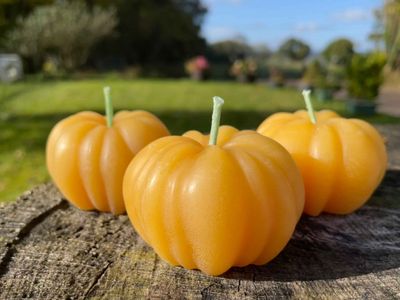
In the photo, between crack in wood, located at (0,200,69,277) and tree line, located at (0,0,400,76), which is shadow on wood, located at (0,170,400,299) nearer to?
crack in wood, located at (0,200,69,277)

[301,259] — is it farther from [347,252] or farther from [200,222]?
[200,222]

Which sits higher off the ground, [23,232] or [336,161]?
[336,161]

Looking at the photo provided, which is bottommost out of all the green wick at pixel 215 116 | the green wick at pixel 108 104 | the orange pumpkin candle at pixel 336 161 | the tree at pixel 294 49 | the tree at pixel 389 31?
the tree at pixel 294 49

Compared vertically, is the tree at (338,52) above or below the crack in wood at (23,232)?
below

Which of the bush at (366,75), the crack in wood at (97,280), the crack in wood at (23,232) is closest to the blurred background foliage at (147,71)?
the bush at (366,75)

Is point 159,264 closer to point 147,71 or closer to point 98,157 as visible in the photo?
point 98,157

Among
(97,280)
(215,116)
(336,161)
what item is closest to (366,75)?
(336,161)

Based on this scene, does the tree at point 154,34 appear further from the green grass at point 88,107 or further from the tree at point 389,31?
the green grass at point 88,107
